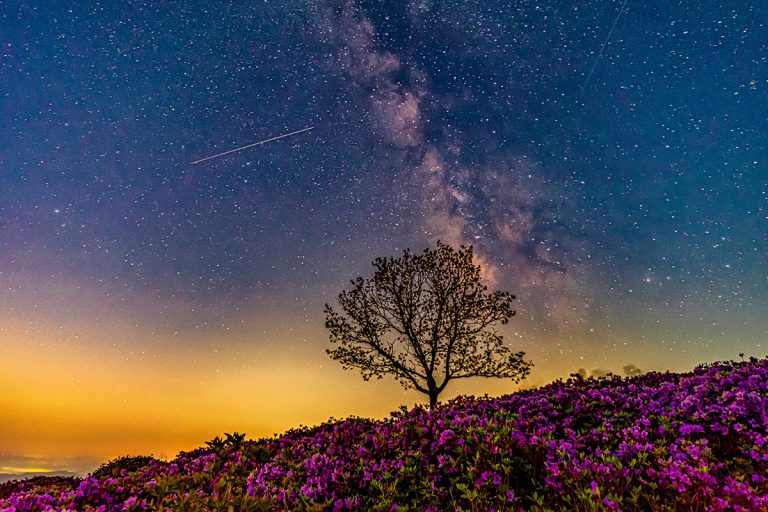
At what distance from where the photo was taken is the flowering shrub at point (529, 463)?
19.6 feet

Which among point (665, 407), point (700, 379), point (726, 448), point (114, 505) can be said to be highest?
point (700, 379)

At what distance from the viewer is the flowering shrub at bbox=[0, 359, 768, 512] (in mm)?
5969

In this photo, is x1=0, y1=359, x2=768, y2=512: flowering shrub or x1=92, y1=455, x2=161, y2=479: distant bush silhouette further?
x1=92, y1=455, x2=161, y2=479: distant bush silhouette

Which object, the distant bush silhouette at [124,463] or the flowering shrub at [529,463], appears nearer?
the flowering shrub at [529,463]

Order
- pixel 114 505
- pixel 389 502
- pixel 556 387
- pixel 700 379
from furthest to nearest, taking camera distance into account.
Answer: pixel 556 387 → pixel 700 379 → pixel 114 505 → pixel 389 502

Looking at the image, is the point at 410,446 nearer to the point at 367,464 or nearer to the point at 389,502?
the point at 367,464

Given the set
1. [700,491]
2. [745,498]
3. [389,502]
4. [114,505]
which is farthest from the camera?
[114,505]

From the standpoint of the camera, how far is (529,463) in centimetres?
739

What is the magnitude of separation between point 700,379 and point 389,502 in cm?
807

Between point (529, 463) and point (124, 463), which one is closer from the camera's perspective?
point (529, 463)

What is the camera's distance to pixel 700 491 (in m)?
5.67

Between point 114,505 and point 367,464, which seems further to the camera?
point 367,464

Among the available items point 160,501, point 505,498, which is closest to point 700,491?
point 505,498

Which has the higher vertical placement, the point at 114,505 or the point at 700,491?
the point at 700,491
